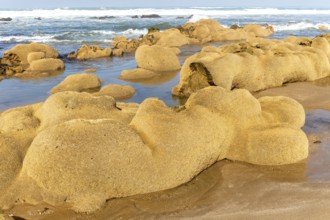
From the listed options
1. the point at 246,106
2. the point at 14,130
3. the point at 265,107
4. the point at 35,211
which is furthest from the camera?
the point at 265,107

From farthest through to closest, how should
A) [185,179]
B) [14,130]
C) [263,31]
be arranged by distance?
[263,31] < [14,130] < [185,179]

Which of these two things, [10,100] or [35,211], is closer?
[35,211]

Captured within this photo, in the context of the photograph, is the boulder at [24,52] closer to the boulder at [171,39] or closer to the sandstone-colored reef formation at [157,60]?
the sandstone-colored reef formation at [157,60]

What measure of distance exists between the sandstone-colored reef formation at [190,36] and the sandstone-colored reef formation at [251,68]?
40.9ft

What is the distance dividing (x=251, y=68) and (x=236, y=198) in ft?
24.6

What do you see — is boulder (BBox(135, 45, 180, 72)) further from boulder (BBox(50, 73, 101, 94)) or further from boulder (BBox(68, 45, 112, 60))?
boulder (BBox(68, 45, 112, 60))

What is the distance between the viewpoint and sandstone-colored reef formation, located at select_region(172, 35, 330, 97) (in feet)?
37.5

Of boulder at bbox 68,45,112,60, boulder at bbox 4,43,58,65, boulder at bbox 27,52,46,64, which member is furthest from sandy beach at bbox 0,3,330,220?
boulder at bbox 68,45,112,60

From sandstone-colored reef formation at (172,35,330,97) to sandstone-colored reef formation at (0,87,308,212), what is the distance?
4344 millimetres

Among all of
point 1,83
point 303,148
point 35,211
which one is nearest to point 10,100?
point 1,83

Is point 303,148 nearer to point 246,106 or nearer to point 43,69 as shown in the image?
point 246,106

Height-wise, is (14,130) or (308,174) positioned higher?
(14,130)

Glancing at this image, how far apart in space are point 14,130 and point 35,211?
5.61 ft

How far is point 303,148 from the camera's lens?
645 centimetres
